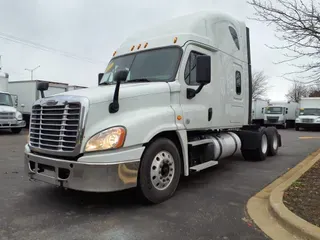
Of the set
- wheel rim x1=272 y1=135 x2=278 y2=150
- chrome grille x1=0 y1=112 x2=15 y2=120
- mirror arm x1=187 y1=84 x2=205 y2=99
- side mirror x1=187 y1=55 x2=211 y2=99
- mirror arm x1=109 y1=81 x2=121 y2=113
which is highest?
side mirror x1=187 y1=55 x2=211 y2=99

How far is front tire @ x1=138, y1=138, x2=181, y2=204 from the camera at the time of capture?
471cm

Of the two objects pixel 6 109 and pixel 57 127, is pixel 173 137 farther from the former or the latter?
pixel 6 109

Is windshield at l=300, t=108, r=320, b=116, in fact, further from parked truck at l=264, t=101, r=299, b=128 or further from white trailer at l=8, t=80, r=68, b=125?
white trailer at l=8, t=80, r=68, b=125

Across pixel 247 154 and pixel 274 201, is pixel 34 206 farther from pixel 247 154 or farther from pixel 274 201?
pixel 247 154

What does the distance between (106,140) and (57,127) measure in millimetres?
821

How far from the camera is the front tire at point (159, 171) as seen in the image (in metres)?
4.71

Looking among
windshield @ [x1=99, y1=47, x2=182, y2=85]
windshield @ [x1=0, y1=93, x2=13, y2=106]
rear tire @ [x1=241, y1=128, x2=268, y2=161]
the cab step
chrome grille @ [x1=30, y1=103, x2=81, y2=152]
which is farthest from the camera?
windshield @ [x1=0, y1=93, x2=13, y2=106]

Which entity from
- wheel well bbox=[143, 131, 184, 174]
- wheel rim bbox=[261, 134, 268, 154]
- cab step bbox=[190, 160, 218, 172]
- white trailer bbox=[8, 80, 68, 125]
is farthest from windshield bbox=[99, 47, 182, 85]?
white trailer bbox=[8, 80, 68, 125]

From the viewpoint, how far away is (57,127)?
15.1 ft

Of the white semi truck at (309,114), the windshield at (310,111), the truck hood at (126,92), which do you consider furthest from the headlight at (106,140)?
the windshield at (310,111)

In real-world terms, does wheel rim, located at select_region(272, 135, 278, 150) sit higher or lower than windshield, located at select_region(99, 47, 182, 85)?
lower

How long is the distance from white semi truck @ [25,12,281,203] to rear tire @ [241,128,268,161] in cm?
171

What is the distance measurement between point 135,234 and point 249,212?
1.82 m

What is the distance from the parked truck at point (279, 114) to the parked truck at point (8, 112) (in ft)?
78.6
